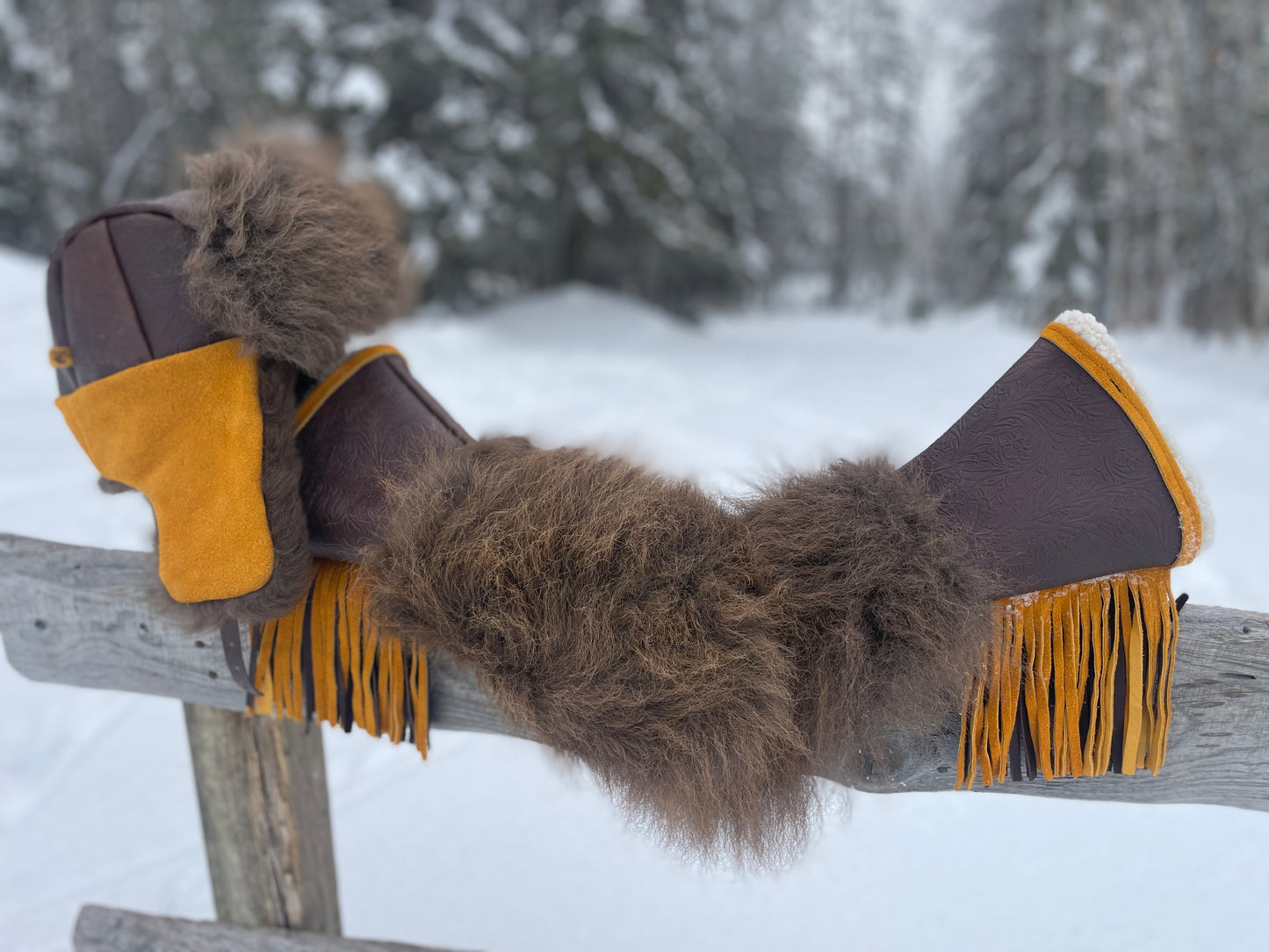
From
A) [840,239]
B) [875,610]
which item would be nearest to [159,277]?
[875,610]

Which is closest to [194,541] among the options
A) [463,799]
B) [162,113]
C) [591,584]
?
[591,584]

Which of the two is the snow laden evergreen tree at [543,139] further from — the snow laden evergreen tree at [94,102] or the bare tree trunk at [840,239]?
the bare tree trunk at [840,239]

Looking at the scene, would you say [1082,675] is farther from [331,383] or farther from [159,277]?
[159,277]

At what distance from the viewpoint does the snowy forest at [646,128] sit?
679 cm

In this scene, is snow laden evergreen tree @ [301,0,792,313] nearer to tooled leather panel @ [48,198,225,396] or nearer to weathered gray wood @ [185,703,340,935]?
weathered gray wood @ [185,703,340,935]

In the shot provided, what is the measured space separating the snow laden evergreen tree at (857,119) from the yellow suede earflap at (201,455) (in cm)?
1862

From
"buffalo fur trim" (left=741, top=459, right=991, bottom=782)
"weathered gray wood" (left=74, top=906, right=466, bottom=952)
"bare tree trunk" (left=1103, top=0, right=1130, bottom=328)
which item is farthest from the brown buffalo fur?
"bare tree trunk" (left=1103, top=0, right=1130, bottom=328)

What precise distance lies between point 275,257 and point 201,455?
235 mm

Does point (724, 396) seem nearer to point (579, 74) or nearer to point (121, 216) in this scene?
point (579, 74)

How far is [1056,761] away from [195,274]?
3.51 ft

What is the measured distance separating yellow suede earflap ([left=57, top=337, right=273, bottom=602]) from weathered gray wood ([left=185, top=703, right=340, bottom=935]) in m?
0.50

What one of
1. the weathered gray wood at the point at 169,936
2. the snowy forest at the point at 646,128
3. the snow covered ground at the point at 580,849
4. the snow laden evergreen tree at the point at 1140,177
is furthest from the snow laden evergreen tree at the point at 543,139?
the weathered gray wood at the point at 169,936

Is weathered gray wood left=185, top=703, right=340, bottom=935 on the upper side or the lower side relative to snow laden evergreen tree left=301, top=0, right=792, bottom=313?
lower

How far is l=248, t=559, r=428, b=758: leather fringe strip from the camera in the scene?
96cm
